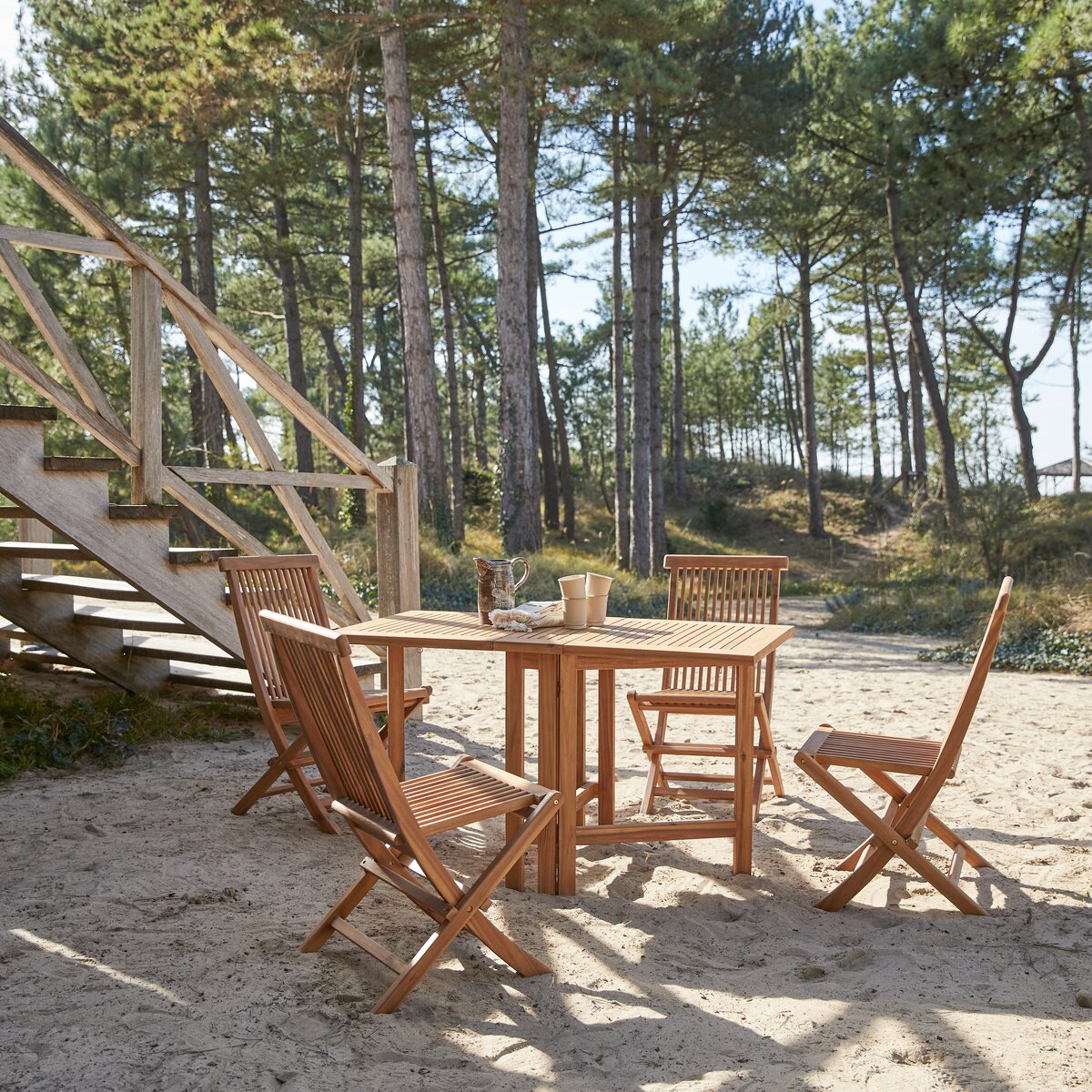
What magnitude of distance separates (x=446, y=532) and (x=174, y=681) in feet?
27.5

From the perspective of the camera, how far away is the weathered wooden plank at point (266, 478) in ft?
16.3

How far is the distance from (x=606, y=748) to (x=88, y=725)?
9.36 feet

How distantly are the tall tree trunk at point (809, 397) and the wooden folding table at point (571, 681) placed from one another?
1981 cm

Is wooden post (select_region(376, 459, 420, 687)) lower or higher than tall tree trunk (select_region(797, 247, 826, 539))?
lower

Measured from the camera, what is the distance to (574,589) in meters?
3.73

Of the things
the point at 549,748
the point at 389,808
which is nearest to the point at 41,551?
the point at 549,748

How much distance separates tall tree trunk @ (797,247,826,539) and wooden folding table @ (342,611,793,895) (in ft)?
65.0

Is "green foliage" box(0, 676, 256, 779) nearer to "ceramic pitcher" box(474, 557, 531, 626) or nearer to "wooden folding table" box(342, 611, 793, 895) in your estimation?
"wooden folding table" box(342, 611, 793, 895)

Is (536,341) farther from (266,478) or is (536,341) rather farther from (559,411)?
(266,478)

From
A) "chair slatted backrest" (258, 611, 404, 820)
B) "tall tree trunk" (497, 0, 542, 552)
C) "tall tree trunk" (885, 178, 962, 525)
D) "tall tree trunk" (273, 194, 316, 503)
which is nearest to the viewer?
"chair slatted backrest" (258, 611, 404, 820)

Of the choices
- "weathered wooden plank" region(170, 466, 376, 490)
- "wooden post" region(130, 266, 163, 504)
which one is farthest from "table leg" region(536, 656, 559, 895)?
"wooden post" region(130, 266, 163, 504)

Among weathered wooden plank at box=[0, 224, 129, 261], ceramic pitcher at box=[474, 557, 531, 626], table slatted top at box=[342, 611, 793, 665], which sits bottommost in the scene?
table slatted top at box=[342, 611, 793, 665]

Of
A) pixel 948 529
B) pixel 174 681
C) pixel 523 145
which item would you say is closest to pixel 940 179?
pixel 948 529

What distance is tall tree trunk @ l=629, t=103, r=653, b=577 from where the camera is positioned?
1630 centimetres
